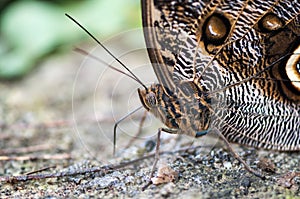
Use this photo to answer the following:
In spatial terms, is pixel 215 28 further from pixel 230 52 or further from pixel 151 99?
pixel 151 99

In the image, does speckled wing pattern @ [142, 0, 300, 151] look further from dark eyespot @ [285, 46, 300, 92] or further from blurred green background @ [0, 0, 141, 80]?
blurred green background @ [0, 0, 141, 80]

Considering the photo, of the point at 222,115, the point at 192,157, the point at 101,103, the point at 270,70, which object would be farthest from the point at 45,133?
the point at 270,70

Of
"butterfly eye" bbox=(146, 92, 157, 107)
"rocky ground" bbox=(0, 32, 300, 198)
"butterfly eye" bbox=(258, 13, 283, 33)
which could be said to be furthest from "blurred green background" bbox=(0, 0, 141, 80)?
"butterfly eye" bbox=(258, 13, 283, 33)

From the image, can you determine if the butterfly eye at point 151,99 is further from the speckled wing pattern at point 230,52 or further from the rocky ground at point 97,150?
the rocky ground at point 97,150

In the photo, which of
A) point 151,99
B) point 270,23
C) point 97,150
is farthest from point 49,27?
point 270,23

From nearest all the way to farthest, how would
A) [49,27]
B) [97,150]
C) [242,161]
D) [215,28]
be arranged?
[215,28] < [242,161] < [97,150] < [49,27]
